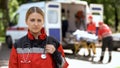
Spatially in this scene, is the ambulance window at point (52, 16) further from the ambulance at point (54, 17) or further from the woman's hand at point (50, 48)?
the woman's hand at point (50, 48)

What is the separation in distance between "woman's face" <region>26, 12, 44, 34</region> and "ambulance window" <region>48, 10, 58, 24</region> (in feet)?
45.5

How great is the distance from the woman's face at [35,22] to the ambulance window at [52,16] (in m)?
13.9

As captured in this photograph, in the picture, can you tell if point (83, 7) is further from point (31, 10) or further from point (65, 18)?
point (31, 10)

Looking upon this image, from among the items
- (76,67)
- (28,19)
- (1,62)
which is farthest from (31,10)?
(1,62)

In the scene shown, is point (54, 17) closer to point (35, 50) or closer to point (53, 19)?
point (53, 19)

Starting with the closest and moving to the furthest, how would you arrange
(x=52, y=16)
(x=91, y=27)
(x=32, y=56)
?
(x=32, y=56) → (x=91, y=27) → (x=52, y=16)

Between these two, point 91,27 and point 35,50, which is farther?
point 91,27

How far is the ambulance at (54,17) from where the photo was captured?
57.3 ft

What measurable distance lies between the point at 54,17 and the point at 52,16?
11cm

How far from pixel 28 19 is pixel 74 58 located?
13.9 m

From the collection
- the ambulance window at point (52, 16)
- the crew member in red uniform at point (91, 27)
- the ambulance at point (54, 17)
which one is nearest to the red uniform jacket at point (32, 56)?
the ambulance at point (54, 17)

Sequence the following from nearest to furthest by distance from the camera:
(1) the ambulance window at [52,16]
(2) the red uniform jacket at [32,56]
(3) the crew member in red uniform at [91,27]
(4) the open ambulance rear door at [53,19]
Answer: (2) the red uniform jacket at [32,56] < (3) the crew member in red uniform at [91,27] < (4) the open ambulance rear door at [53,19] < (1) the ambulance window at [52,16]

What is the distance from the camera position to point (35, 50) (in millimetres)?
3654

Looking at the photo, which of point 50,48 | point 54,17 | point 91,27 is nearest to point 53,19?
point 54,17
